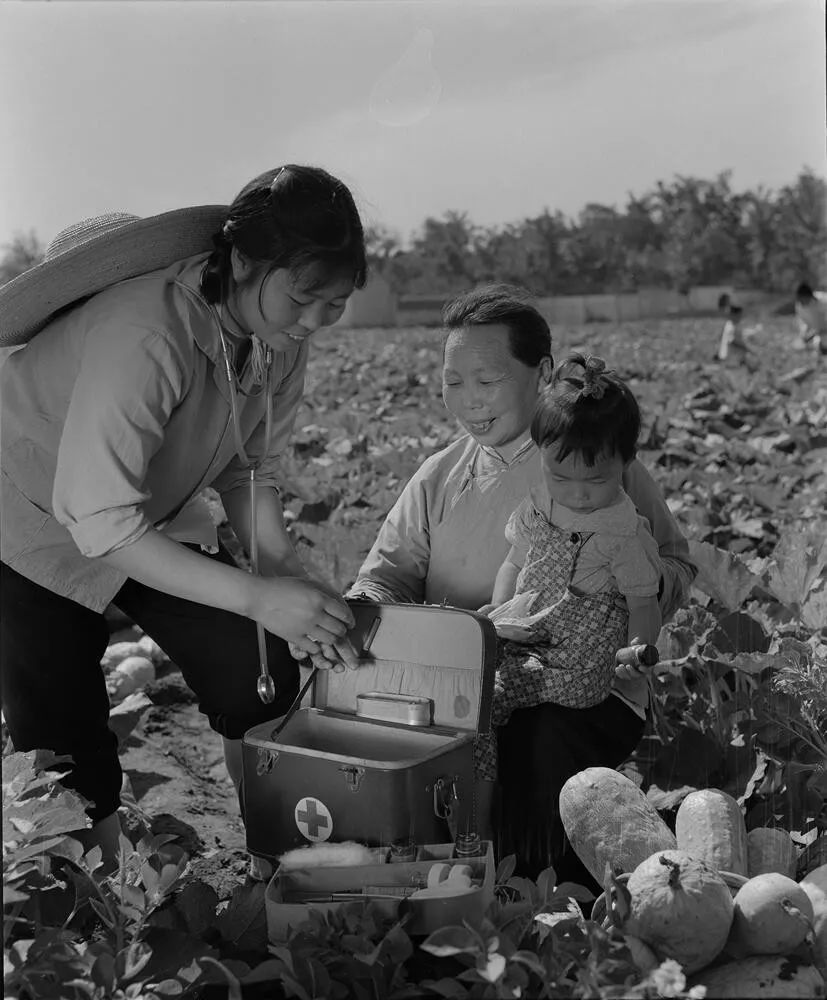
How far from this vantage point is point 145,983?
6.15ft

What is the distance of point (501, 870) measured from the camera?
2080 millimetres

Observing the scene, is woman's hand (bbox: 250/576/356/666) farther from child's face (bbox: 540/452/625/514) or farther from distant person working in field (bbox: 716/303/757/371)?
distant person working in field (bbox: 716/303/757/371)

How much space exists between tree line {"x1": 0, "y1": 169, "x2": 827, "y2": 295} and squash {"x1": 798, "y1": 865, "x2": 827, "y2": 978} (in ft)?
5.03

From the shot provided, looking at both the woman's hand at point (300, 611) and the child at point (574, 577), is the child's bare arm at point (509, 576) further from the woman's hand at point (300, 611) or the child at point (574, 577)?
the woman's hand at point (300, 611)

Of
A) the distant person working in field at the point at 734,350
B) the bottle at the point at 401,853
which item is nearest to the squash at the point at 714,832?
the bottle at the point at 401,853

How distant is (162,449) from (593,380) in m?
0.79

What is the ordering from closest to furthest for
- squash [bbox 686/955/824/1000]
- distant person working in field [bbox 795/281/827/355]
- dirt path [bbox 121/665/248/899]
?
squash [bbox 686/955/824/1000] → dirt path [bbox 121/665/248/899] → distant person working in field [bbox 795/281/827/355]

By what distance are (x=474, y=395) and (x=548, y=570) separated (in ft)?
1.32

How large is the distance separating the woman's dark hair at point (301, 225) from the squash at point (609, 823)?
980 millimetres

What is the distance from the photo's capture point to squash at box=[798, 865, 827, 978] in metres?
1.89

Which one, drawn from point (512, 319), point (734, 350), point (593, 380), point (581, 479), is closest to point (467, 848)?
point (581, 479)

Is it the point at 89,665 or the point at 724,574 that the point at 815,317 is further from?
the point at 89,665

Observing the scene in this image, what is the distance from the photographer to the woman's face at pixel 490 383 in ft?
8.37

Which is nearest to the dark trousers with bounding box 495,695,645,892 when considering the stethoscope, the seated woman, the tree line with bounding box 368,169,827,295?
the seated woman
